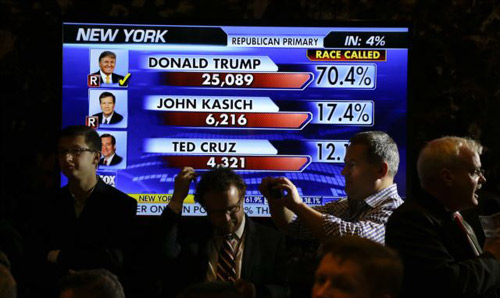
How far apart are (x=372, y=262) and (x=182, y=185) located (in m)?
1.72

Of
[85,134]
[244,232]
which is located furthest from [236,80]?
[244,232]

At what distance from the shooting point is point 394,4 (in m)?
4.76

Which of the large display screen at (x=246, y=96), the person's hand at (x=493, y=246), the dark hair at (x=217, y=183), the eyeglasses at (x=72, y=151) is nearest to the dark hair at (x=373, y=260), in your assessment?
the person's hand at (x=493, y=246)

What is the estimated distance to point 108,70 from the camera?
13.7 feet

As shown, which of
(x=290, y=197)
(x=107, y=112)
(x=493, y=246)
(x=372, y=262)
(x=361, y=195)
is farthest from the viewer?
(x=107, y=112)

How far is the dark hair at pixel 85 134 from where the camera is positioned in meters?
3.72

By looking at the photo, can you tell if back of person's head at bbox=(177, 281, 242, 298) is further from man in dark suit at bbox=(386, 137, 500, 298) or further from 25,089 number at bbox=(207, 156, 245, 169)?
25,089 number at bbox=(207, 156, 245, 169)

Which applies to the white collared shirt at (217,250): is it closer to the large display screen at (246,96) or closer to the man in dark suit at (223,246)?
the man in dark suit at (223,246)

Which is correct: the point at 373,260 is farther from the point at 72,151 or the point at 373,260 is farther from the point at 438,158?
the point at 72,151

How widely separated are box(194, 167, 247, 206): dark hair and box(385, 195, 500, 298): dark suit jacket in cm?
86

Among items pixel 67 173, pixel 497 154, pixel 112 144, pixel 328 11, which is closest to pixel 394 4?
pixel 328 11

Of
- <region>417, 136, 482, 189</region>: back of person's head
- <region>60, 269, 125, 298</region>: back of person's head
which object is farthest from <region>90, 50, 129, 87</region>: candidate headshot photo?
<region>417, 136, 482, 189</region>: back of person's head

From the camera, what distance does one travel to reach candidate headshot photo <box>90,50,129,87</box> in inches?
165

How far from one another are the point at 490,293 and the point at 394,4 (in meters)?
2.31
